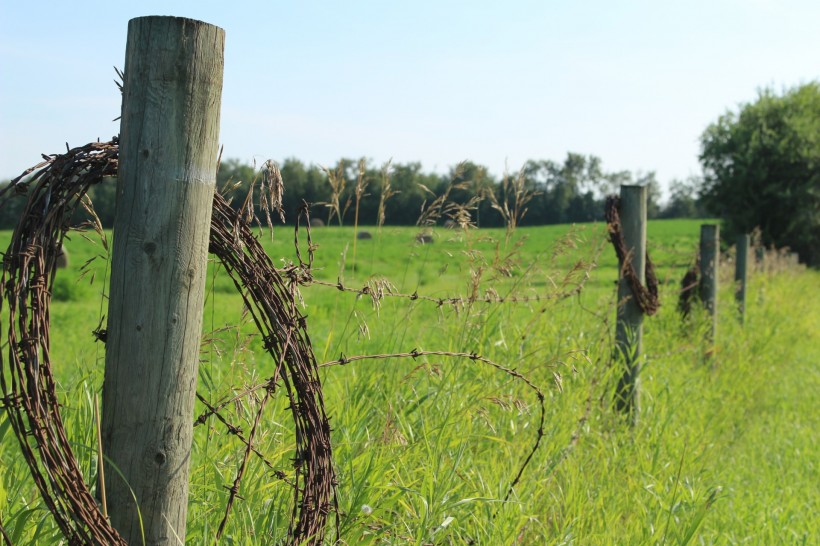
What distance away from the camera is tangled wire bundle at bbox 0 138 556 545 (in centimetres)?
178

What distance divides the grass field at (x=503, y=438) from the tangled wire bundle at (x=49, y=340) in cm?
21

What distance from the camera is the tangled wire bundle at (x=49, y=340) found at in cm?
178

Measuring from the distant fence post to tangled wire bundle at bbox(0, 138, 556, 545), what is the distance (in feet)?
19.9

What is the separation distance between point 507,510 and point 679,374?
3517mm

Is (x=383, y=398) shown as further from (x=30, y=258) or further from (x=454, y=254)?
(x=30, y=258)

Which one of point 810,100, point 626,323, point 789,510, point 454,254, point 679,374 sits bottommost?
point 789,510

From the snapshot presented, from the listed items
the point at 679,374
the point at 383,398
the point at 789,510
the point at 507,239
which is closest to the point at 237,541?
the point at 383,398

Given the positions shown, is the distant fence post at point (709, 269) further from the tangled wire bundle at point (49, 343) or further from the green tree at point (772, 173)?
the green tree at point (772, 173)

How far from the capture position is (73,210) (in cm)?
195

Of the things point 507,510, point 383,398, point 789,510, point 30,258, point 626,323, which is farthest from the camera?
point 626,323

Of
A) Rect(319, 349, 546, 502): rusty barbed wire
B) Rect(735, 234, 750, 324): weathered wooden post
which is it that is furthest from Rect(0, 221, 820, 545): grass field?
Rect(735, 234, 750, 324): weathered wooden post

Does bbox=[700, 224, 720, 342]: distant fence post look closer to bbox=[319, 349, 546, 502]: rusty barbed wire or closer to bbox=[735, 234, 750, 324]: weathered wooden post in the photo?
bbox=[735, 234, 750, 324]: weathered wooden post

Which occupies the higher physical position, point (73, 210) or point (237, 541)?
point (73, 210)

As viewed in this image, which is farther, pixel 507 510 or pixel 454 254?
pixel 454 254
